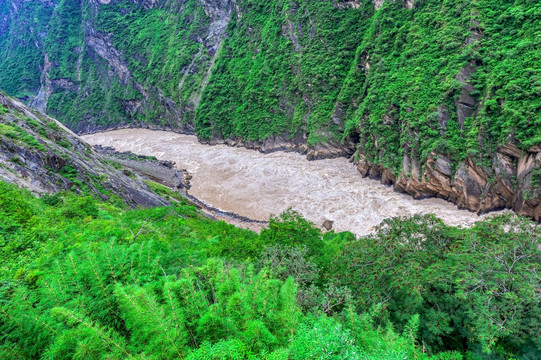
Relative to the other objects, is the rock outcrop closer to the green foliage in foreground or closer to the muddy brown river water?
the muddy brown river water

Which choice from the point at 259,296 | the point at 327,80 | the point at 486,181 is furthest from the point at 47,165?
the point at 327,80

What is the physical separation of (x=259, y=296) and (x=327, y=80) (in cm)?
4941

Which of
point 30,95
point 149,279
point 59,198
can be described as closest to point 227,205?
point 59,198

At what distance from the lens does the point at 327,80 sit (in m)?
49.6

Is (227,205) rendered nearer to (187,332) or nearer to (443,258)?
(443,258)

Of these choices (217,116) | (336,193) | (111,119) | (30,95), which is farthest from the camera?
(30,95)

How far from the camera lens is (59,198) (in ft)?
47.2

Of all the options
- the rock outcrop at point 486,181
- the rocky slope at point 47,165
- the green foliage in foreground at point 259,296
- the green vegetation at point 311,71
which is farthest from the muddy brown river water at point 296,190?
the rocky slope at point 47,165

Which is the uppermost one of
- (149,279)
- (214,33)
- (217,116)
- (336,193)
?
(214,33)

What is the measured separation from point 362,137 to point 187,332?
39.5 meters

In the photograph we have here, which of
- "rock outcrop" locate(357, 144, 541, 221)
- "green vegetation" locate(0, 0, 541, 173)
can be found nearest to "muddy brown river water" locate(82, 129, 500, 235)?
"rock outcrop" locate(357, 144, 541, 221)

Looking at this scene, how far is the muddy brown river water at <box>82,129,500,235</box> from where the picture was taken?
101ft

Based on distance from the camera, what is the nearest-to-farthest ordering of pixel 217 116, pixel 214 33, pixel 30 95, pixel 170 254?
pixel 170 254 < pixel 217 116 < pixel 214 33 < pixel 30 95

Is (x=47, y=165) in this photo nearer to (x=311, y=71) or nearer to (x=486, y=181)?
(x=486, y=181)
